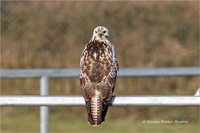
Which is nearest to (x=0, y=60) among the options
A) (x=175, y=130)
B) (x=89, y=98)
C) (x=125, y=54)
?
(x=125, y=54)

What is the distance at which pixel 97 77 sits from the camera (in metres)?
4.65

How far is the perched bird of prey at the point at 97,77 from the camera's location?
416cm

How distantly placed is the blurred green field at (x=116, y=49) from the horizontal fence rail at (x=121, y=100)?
5.85 meters

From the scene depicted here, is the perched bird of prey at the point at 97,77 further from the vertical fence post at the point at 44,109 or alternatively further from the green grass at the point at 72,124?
the green grass at the point at 72,124

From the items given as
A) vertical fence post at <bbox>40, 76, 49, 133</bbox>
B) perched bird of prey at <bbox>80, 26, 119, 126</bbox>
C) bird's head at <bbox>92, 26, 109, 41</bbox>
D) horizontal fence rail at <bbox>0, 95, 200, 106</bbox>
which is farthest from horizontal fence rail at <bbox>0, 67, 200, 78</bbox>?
horizontal fence rail at <bbox>0, 95, 200, 106</bbox>

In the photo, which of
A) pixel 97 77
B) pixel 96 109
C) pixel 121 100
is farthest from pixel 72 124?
pixel 121 100

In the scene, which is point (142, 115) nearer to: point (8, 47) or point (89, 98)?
point (8, 47)

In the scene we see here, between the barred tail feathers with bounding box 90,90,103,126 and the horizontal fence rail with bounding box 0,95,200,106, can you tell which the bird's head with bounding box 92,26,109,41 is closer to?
the barred tail feathers with bounding box 90,90,103,126

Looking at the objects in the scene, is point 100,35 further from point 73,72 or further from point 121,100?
point 121,100

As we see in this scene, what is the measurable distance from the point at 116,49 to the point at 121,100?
9.75 meters

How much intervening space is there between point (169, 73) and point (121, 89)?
4.90m

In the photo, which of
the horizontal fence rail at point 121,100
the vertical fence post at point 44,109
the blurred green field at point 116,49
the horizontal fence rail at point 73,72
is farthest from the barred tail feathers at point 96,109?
the blurred green field at point 116,49

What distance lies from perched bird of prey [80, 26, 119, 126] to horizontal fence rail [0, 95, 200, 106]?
2.35ft

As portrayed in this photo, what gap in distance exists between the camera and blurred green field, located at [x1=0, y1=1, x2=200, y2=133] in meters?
10.4
